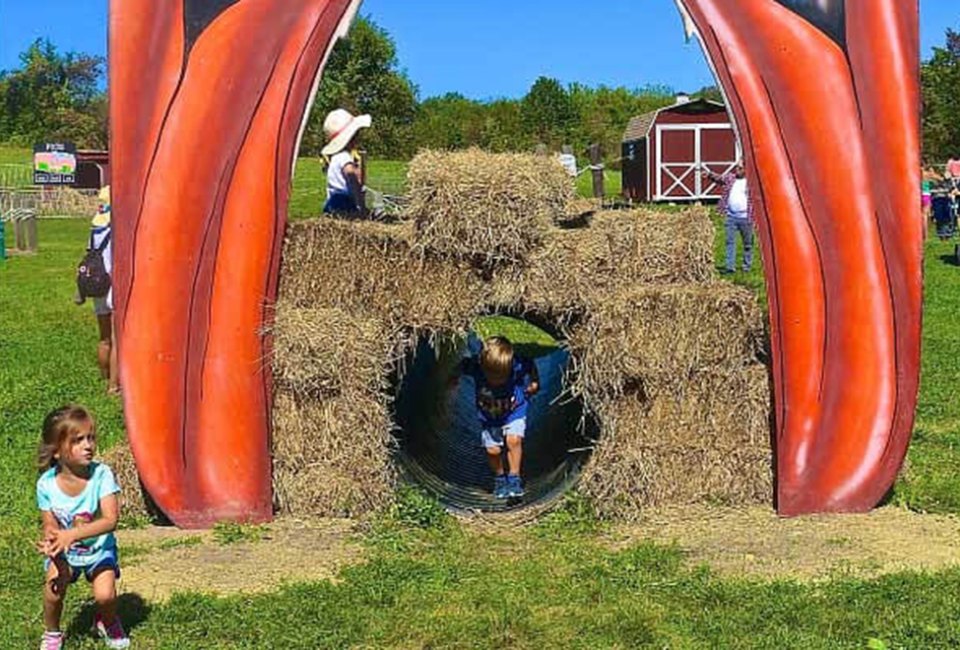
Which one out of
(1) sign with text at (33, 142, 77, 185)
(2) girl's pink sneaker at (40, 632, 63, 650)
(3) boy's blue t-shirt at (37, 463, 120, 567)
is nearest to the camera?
(3) boy's blue t-shirt at (37, 463, 120, 567)

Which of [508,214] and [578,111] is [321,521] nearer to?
[508,214]

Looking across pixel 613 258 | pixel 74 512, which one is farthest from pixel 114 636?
pixel 613 258

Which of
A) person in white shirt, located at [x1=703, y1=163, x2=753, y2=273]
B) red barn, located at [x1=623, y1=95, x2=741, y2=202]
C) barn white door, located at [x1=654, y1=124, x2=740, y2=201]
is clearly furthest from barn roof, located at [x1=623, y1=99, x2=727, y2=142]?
person in white shirt, located at [x1=703, y1=163, x2=753, y2=273]

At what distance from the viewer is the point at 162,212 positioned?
702cm

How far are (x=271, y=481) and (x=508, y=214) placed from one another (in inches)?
82.8

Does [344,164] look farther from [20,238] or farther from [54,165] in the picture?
[54,165]

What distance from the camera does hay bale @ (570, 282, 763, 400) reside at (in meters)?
7.28

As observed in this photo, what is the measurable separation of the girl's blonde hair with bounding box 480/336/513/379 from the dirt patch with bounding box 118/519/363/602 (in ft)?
5.21

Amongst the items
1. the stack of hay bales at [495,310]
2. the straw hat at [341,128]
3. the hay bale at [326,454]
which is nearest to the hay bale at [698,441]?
the stack of hay bales at [495,310]

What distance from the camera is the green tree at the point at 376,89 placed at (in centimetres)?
4594

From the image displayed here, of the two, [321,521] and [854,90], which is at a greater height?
[854,90]

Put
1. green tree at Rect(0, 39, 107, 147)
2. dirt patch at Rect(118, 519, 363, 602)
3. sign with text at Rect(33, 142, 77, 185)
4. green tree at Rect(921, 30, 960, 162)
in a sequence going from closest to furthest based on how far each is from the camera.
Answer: dirt patch at Rect(118, 519, 363, 602)
green tree at Rect(921, 30, 960, 162)
sign with text at Rect(33, 142, 77, 185)
green tree at Rect(0, 39, 107, 147)

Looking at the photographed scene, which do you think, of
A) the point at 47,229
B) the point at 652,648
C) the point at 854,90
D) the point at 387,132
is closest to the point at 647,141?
the point at 387,132

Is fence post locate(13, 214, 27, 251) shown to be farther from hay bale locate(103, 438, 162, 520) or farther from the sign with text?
hay bale locate(103, 438, 162, 520)
